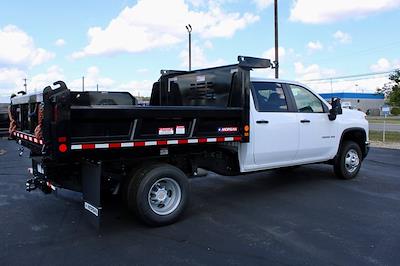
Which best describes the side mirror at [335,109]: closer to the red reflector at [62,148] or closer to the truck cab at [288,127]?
the truck cab at [288,127]

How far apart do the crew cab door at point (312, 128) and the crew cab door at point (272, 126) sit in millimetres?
197

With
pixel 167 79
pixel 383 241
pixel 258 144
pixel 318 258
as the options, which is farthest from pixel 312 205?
pixel 167 79

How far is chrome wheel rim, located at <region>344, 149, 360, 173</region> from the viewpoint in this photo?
843cm

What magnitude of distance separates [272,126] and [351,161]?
2767 mm

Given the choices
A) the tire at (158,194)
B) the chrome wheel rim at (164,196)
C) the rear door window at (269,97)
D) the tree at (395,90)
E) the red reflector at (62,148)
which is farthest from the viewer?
the tree at (395,90)

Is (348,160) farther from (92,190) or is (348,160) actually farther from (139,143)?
(92,190)

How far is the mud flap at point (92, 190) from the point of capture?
4773 millimetres

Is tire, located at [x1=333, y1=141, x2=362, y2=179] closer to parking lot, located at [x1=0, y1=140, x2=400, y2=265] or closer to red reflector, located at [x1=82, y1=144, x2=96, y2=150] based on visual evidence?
parking lot, located at [x1=0, y1=140, x2=400, y2=265]

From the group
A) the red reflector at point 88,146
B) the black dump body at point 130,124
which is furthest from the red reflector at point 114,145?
the red reflector at point 88,146

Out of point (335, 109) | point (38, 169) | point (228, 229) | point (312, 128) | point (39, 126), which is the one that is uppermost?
point (335, 109)

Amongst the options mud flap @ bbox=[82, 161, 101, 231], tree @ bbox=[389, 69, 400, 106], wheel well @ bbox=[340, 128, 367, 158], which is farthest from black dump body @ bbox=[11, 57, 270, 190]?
tree @ bbox=[389, 69, 400, 106]

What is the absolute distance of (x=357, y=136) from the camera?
8789mm

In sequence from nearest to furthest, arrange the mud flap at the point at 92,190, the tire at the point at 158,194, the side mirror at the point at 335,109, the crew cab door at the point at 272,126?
the mud flap at the point at 92,190 < the tire at the point at 158,194 < the crew cab door at the point at 272,126 < the side mirror at the point at 335,109

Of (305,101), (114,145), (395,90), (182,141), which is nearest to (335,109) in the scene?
(305,101)
